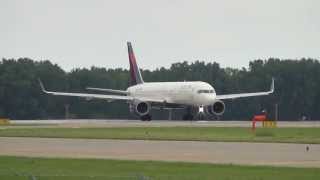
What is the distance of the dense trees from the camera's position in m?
144

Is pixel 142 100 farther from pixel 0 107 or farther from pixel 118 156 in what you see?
pixel 118 156

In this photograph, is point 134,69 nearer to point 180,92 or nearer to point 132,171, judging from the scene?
point 180,92

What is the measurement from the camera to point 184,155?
40.4 m

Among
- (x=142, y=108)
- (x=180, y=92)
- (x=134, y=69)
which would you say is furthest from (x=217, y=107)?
(x=134, y=69)

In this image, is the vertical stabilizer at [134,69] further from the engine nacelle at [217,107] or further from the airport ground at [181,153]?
the airport ground at [181,153]

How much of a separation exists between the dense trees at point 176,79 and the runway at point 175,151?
3629 inches

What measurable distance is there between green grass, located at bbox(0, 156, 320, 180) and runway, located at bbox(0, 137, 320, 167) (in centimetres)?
216

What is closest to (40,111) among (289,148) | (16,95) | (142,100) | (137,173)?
(16,95)

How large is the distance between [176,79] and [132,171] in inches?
5167

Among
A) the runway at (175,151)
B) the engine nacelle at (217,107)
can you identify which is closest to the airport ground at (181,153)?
the runway at (175,151)

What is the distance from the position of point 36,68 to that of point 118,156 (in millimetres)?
121825

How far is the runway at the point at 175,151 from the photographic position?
1485 inches

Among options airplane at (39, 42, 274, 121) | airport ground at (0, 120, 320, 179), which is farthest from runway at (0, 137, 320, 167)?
airplane at (39, 42, 274, 121)

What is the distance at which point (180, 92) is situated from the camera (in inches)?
3932
